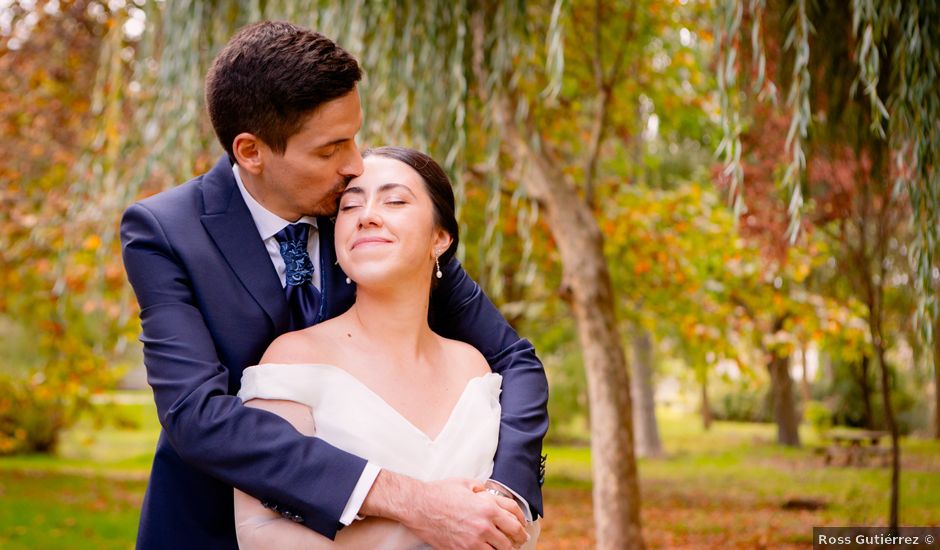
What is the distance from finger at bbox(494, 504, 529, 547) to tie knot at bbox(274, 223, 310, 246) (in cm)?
73

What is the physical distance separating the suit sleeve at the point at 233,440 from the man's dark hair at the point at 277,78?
44cm

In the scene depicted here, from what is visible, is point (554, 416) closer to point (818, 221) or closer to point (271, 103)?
point (818, 221)

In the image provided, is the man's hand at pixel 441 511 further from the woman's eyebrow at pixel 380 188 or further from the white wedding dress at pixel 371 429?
the woman's eyebrow at pixel 380 188

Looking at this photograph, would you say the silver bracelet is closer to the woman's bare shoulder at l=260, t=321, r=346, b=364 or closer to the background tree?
the woman's bare shoulder at l=260, t=321, r=346, b=364

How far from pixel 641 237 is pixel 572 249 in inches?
117

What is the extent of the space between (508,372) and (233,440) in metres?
0.71

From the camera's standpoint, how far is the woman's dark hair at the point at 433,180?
1966mm

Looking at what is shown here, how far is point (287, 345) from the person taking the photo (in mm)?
1784

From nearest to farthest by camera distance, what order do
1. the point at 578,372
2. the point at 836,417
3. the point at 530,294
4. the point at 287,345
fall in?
the point at 287,345, the point at 530,294, the point at 578,372, the point at 836,417

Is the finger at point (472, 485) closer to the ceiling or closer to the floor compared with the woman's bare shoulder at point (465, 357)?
closer to the floor

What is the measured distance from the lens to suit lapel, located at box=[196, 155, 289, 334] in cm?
185

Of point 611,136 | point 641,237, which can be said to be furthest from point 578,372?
point 641,237

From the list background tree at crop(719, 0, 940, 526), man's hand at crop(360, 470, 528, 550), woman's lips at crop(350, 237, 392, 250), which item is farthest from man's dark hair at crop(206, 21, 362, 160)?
background tree at crop(719, 0, 940, 526)

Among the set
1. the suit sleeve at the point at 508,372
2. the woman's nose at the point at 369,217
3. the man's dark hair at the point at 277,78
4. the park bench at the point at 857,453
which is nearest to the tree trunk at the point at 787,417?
the park bench at the point at 857,453
